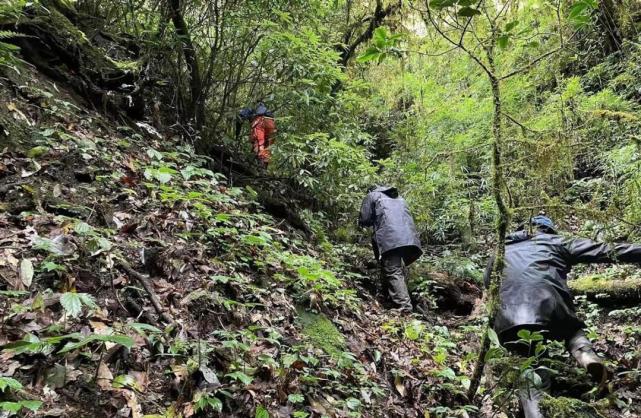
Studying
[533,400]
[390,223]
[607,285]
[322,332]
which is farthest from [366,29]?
[533,400]

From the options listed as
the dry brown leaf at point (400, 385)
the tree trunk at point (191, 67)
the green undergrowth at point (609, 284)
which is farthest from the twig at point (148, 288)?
the green undergrowth at point (609, 284)

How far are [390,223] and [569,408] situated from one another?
13.6ft

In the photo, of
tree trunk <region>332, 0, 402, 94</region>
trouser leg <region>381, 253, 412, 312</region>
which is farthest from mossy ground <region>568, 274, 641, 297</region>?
tree trunk <region>332, 0, 402, 94</region>

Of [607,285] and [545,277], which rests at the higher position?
[545,277]

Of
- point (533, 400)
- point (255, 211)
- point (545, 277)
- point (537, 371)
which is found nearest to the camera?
point (533, 400)

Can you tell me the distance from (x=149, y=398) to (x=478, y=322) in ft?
17.3

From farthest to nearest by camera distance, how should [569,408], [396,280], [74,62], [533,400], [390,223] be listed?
[390,223] < [396,280] < [74,62] < [533,400] < [569,408]

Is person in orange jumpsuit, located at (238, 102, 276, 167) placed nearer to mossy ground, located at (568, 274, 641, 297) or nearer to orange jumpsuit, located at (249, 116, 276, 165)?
orange jumpsuit, located at (249, 116, 276, 165)

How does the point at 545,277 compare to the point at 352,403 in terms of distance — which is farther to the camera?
the point at 545,277

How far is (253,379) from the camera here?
302 cm

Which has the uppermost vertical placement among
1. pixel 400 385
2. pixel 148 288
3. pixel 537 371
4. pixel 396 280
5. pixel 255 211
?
pixel 255 211

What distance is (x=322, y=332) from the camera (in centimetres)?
440

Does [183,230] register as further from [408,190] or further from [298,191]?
[408,190]

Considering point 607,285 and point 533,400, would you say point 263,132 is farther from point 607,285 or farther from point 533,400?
point 607,285
